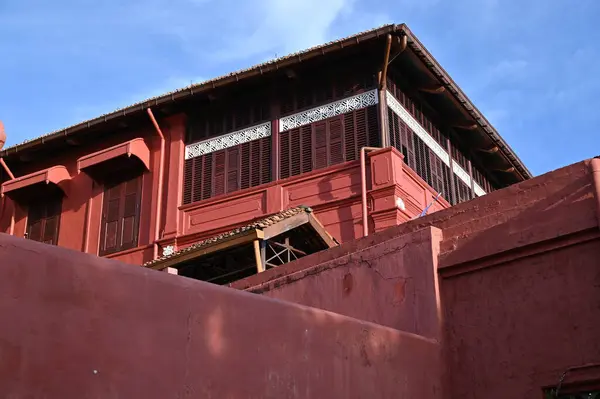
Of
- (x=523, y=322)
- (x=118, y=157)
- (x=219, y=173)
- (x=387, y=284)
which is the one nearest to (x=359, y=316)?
(x=387, y=284)

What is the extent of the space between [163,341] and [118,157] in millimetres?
11292

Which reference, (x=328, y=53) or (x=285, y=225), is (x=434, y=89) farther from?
A: (x=285, y=225)

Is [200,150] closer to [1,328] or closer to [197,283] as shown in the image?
[197,283]

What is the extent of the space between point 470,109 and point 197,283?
10936 mm

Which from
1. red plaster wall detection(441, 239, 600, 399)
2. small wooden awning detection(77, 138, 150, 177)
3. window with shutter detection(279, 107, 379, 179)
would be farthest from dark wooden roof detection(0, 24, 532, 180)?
red plaster wall detection(441, 239, 600, 399)

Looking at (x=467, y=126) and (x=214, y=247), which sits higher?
(x=467, y=126)

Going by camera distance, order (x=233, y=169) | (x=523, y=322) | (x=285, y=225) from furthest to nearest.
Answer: (x=233, y=169) → (x=285, y=225) → (x=523, y=322)

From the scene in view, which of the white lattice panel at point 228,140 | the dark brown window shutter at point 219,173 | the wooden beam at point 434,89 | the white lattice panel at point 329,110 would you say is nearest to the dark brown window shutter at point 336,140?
the white lattice panel at point 329,110

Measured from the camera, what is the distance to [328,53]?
45.5 feet

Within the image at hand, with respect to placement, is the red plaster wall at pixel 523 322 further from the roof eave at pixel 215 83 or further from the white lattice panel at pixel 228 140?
the white lattice panel at pixel 228 140

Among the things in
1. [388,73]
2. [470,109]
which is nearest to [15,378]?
[388,73]

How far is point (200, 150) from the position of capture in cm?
1548

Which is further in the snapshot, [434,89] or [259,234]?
[434,89]

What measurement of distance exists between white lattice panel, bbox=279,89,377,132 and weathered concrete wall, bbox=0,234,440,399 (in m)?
7.72
